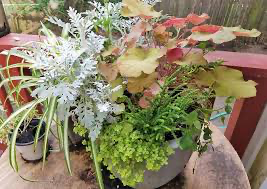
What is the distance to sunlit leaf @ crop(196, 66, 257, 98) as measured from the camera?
625 millimetres

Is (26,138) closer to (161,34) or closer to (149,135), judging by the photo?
(149,135)

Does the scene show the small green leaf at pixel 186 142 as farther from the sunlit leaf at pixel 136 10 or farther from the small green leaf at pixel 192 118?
the sunlit leaf at pixel 136 10

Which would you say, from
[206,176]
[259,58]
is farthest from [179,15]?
[206,176]

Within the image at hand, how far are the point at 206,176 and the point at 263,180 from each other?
0.37 metres

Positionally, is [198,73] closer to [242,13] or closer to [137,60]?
[137,60]

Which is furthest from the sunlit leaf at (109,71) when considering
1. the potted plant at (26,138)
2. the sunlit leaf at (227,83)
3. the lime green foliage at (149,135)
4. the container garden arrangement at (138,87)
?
the potted plant at (26,138)

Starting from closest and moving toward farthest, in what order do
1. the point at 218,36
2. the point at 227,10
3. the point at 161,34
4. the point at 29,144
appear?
Answer: the point at 218,36
the point at 161,34
the point at 29,144
the point at 227,10

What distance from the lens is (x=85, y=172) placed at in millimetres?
863

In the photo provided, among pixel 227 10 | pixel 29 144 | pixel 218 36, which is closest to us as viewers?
pixel 218 36

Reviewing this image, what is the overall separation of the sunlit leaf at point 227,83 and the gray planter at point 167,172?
0.55 ft

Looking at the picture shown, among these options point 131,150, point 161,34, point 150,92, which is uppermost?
point 161,34

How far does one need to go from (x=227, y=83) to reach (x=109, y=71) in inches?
11.3

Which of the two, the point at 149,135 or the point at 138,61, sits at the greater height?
the point at 138,61

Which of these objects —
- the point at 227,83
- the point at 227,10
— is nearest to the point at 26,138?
the point at 227,83
